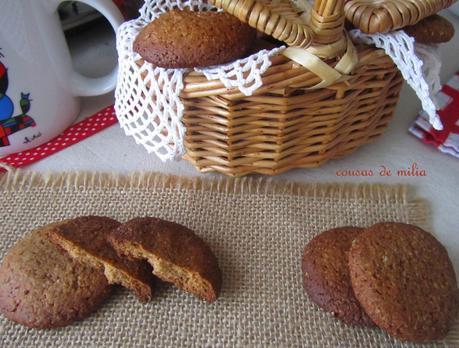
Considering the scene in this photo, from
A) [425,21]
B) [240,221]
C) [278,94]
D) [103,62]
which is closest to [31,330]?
[240,221]

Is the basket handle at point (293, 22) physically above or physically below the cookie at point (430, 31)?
above

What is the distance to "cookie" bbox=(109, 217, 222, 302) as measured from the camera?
1.93ft

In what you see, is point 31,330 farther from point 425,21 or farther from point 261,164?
point 425,21

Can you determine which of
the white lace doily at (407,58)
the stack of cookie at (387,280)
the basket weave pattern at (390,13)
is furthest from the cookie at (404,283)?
the basket weave pattern at (390,13)

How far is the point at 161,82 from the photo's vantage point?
24.3 inches

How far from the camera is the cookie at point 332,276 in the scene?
577mm

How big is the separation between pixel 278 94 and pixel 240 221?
213 mm

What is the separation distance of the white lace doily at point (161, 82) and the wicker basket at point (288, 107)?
0.06 feet

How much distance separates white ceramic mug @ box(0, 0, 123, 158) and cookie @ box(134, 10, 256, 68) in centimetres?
19

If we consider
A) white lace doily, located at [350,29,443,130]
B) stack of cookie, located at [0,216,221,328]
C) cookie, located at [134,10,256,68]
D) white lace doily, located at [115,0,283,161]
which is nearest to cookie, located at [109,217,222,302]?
stack of cookie, located at [0,216,221,328]

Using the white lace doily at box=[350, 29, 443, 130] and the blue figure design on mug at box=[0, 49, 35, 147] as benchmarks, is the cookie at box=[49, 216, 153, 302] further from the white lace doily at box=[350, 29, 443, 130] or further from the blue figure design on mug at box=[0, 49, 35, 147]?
→ the white lace doily at box=[350, 29, 443, 130]

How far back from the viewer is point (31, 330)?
587 millimetres

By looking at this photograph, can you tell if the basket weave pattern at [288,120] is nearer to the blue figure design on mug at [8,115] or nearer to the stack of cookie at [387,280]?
the stack of cookie at [387,280]

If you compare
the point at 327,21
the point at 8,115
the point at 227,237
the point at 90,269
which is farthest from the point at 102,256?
the point at 327,21
